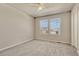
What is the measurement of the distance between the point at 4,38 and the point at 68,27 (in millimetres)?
2877

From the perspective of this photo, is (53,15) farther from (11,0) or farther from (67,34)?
(11,0)

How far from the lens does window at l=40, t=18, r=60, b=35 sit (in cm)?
409

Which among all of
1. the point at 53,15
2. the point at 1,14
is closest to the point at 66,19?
the point at 53,15

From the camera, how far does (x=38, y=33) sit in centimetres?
436

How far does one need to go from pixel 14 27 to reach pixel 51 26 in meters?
1.75

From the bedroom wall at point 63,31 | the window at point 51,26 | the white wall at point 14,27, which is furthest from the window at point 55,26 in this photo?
the white wall at point 14,27

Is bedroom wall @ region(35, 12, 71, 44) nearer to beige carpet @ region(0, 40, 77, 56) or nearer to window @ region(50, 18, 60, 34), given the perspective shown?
window @ region(50, 18, 60, 34)

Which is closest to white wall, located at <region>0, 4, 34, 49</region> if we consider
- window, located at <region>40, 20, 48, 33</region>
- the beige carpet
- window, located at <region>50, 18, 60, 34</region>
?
the beige carpet

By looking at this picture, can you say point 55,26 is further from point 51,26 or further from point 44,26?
point 44,26

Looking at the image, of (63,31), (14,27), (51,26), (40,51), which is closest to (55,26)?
(51,26)

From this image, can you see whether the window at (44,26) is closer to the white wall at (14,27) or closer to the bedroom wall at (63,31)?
the bedroom wall at (63,31)

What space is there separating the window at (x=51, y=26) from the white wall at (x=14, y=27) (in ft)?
2.17

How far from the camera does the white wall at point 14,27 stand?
2849 mm

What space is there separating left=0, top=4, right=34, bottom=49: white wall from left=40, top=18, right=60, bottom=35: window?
0.66 meters
